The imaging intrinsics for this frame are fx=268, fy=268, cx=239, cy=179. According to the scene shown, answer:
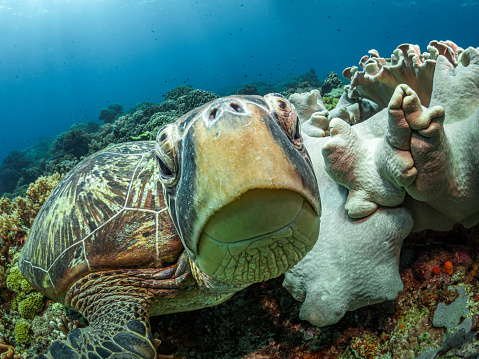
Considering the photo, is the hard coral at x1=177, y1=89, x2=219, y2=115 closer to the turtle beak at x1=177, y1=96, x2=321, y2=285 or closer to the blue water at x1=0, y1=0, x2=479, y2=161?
the turtle beak at x1=177, y1=96, x2=321, y2=285

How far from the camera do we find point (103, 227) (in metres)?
1.71

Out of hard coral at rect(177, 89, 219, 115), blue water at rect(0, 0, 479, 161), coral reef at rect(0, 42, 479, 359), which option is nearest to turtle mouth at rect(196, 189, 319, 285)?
coral reef at rect(0, 42, 479, 359)

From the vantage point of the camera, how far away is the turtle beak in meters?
0.73

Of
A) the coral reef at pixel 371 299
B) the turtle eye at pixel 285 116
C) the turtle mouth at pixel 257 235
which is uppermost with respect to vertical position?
the turtle eye at pixel 285 116

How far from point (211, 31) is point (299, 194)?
372 ft

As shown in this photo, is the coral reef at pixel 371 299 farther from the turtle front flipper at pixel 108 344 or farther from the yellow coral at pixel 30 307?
the turtle front flipper at pixel 108 344

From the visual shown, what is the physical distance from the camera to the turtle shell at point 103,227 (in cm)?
166

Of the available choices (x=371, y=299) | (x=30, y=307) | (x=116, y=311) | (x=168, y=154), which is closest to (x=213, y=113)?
(x=168, y=154)

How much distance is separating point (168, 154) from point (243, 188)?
0.38m

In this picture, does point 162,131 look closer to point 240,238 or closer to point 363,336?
point 240,238

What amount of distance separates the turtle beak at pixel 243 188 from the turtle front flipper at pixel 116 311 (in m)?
0.77

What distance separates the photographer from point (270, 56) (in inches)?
3851

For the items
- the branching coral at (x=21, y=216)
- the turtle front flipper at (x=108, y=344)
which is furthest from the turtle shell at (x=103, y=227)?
the branching coral at (x=21, y=216)

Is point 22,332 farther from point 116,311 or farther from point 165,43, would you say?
point 165,43
